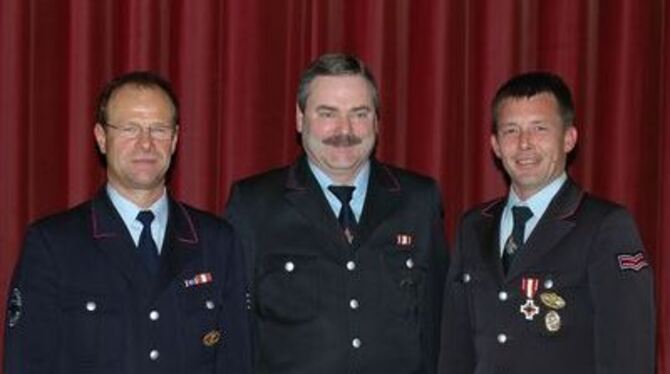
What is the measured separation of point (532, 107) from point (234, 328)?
0.88 meters

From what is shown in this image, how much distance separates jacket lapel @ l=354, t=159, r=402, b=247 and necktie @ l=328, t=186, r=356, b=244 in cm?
2

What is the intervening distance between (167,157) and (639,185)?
1654 mm

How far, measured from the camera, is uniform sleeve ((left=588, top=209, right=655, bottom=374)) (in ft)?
7.79

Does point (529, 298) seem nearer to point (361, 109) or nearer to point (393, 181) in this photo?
point (393, 181)

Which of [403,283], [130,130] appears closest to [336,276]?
[403,283]

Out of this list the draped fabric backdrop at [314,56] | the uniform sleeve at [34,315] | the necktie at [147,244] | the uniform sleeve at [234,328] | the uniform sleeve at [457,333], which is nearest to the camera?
the uniform sleeve at [34,315]

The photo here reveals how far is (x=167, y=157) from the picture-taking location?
2.44m

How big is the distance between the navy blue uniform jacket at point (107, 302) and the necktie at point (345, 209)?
1.15 ft

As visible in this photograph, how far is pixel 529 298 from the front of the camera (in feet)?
8.16

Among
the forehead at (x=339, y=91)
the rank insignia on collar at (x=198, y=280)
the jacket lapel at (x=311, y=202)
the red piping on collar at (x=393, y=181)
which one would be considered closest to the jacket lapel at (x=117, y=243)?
the rank insignia on collar at (x=198, y=280)

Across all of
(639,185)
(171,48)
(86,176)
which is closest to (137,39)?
(171,48)

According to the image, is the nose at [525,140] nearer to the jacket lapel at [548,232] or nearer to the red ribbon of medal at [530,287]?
the jacket lapel at [548,232]

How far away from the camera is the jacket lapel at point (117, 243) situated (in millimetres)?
2383

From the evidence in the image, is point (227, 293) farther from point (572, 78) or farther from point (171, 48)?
point (572, 78)
